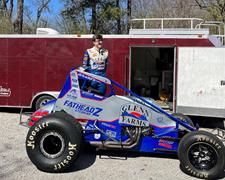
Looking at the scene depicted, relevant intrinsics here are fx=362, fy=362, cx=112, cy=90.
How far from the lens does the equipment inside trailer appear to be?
38.0ft

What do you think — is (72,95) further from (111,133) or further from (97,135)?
(111,133)

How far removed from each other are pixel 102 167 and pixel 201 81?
386cm

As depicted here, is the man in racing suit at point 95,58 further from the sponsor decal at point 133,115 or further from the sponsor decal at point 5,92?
the sponsor decal at point 5,92

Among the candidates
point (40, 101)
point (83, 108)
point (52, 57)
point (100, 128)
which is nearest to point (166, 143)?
point (100, 128)

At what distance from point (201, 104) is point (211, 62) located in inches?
39.1

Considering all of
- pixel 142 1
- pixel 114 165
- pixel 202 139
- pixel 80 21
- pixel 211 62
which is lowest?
pixel 114 165

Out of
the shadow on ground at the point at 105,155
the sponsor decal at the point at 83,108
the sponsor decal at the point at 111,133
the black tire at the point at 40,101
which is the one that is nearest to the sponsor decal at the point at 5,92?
Result: the black tire at the point at 40,101

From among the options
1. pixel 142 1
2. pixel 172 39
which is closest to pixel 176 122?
pixel 172 39

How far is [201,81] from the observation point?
27.4 feet

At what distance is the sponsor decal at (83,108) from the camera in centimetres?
559

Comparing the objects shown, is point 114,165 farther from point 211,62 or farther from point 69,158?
point 211,62

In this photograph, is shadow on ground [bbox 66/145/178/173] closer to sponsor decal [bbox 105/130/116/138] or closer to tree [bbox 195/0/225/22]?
sponsor decal [bbox 105/130/116/138]

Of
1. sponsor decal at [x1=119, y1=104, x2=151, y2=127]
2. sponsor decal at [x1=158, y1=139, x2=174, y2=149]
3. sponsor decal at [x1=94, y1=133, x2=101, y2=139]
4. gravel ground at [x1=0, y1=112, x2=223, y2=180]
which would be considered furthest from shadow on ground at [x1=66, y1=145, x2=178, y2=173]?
sponsor decal at [x1=119, y1=104, x2=151, y2=127]

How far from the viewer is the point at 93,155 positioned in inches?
239
